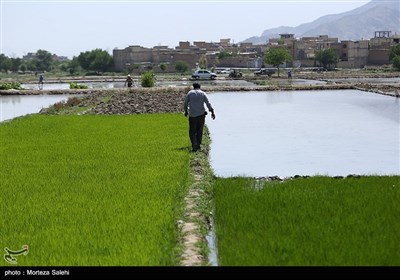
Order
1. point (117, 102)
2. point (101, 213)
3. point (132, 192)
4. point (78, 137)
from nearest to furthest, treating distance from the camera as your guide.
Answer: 1. point (101, 213)
2. point (132, 192)
3. point (78, 137)
4. point (117, 102)

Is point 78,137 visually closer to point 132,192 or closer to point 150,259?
point 132,192

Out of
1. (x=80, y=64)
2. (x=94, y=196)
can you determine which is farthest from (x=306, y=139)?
(x=80, y=64)

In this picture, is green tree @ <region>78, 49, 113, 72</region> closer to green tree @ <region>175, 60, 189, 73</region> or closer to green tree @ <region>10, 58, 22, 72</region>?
green tree @ <region>175, 60, 189, 73</region>

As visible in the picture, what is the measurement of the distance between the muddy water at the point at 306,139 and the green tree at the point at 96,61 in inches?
2585

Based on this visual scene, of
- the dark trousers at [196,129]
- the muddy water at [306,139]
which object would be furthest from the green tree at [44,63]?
the dark trousers at [196,129]

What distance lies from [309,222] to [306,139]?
718cm

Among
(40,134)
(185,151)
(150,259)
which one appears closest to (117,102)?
(40,134)

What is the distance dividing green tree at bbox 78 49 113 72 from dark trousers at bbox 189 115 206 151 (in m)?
→ 75.7

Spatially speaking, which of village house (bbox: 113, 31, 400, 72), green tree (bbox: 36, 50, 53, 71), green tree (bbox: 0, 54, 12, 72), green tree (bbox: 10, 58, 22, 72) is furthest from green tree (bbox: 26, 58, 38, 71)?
village house (bbox: 113, 31, 400, 72)

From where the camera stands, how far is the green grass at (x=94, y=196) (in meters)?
4.84

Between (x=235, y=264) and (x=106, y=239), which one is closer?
(x=235, y=264)

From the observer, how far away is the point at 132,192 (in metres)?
7.05

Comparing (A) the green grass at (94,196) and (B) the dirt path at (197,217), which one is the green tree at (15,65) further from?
(B) the dirt path at (197,217)
